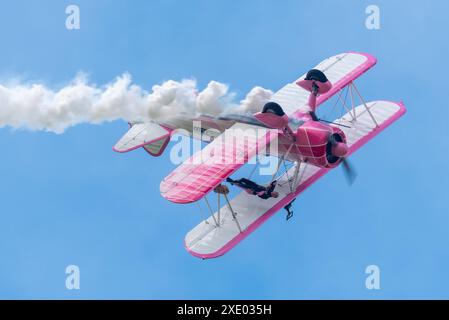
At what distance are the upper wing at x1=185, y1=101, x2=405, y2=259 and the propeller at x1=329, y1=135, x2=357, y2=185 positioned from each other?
1.05 m

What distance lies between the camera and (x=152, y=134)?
28562mm

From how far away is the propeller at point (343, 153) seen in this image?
25.1 meters

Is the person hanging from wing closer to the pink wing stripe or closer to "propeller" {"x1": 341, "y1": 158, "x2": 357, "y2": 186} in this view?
"propeller" {"x1": 341, "y1": 158, "x2": 357, "y2": 186}

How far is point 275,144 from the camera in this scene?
25.8 metres

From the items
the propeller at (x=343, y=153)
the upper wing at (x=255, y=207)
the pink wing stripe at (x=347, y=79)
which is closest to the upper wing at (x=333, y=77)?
the pink wing stripe at (x=347, y=79)

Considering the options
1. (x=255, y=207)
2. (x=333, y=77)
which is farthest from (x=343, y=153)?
(x=333, y=77)

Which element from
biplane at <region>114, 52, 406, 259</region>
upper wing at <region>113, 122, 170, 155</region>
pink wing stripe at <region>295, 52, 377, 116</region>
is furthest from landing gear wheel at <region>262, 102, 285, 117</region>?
upper wing at <region>113, 122, 170, 155</region>

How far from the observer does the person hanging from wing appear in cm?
2548

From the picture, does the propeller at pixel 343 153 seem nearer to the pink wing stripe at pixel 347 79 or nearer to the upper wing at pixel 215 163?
the upper wing at pixel 215 163

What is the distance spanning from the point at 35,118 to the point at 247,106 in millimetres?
5596

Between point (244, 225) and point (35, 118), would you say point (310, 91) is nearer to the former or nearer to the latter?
point (244, 225)

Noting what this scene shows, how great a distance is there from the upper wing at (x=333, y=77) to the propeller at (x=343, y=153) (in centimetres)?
203

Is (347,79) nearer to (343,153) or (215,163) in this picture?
(343,153)

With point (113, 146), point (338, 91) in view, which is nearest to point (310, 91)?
point (338, 91)
